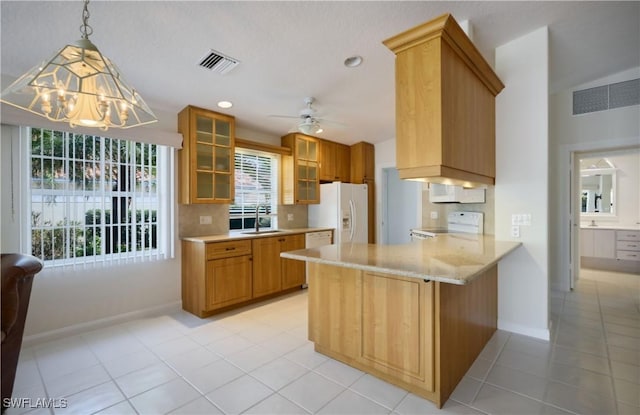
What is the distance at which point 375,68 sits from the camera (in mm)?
2990

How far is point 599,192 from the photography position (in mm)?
5770

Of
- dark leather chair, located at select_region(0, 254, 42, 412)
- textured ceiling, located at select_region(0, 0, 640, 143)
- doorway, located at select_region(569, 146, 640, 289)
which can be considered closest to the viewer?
dark leather chair, located at select_region(0, 254, 42, 412)

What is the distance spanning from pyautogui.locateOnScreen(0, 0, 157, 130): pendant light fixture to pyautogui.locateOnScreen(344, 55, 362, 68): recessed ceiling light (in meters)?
1.87

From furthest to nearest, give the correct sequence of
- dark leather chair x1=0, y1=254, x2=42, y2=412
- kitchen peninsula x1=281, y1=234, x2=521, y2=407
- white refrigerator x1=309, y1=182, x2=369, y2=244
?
white refrigerator x1=309, y1=182, x2=369, y2=244 < kitchen peninsula x1=281, y1=234, x2=521, y2=407 < dark leather chair x1=0, y1=254, x2=42, y2=412

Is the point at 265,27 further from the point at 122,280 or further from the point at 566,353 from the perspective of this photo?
the point at 566,353

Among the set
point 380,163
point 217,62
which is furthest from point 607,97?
point 217,62

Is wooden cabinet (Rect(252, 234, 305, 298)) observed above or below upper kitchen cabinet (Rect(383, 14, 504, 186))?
below

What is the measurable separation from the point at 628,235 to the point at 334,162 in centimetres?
516

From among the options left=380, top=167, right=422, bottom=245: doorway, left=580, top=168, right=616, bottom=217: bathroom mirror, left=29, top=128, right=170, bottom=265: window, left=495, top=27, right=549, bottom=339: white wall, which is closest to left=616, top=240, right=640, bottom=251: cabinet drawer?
left=580, top=168, right=616, bottom=217: bathroom mirror

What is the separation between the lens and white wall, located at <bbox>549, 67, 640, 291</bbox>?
12.5ft

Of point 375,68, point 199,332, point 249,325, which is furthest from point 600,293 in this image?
point 199,332

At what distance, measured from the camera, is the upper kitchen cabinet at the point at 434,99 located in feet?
6.37

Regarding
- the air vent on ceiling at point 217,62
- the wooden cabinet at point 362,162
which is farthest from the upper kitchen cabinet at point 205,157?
the wooden cabinet at point 362,162

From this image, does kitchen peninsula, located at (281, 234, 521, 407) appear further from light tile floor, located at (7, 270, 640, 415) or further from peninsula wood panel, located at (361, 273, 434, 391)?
light tile floor, located at (7, 270, 640, 415)
